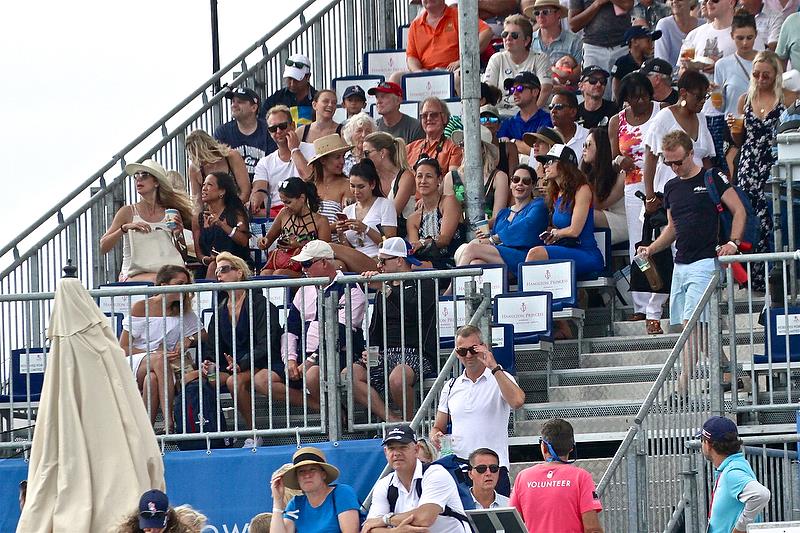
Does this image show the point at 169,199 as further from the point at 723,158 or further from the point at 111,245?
the point at 723,158

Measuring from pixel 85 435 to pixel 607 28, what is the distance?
953 centimetres

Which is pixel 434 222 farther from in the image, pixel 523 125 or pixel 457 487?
pixel 457 487

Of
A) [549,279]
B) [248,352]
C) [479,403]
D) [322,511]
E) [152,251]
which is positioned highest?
[152,251]

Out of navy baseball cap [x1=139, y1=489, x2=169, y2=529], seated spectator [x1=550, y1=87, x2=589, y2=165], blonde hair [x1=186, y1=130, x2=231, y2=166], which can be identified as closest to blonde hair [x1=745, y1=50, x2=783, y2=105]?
seated spectator [x1=550, y1=87, x2=589, y2=165]

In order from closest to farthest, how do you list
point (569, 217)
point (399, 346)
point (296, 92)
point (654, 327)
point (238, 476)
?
point (238, 476) < point (399, 346) < point (654, 327) < point (569, 217) < point (296, 92)

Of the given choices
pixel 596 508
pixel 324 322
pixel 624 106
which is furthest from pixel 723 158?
pixel 596 508

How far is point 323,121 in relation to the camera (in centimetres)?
1784

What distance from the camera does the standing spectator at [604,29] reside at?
755 inches

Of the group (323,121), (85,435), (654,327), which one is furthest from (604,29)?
(85,435)

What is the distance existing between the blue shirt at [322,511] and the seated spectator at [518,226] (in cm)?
371

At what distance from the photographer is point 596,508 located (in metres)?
10.5

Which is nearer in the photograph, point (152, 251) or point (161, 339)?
point (161, 339)

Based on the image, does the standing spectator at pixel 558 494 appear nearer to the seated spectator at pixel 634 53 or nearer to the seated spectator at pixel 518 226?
the seated spectator at pixel 518 226

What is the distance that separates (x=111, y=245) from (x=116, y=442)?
485 centimetres
